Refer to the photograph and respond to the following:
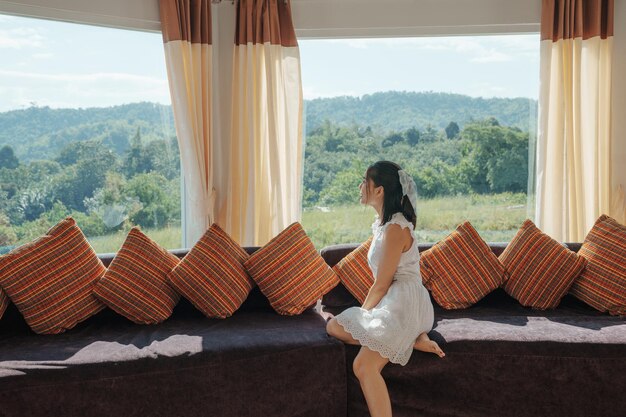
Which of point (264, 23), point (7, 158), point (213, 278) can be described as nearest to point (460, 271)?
point (213, 278)

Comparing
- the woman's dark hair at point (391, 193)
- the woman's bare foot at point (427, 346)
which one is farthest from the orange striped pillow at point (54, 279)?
the woman's bare foot at point (427, 346)

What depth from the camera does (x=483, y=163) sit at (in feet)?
17.6

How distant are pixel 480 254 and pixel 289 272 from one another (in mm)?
1128

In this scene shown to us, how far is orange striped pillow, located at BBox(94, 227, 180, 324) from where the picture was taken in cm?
363

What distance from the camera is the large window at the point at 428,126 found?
5246 mm

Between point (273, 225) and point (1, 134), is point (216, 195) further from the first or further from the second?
point (1, 134)

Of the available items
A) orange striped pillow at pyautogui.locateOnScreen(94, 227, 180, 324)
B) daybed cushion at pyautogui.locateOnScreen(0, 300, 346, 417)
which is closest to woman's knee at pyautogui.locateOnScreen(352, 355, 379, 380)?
daybed cushion at pyautogui.locateOnScreen(0, 300, 346, 417)

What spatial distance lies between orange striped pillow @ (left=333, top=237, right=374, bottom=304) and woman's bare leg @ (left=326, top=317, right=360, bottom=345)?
1.70 ft

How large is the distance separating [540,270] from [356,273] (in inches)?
41.5

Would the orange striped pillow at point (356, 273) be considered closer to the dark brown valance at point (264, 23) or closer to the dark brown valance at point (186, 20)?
the dark brown valance at point (264, 23)

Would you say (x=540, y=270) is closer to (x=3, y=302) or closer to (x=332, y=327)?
(x=332, y=327)

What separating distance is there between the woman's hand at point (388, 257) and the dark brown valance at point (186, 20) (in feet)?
7.40

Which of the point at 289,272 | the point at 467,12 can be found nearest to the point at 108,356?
the point at 289,272

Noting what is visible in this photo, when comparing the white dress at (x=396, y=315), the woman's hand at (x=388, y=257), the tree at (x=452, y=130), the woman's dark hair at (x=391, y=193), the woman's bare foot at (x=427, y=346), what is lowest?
the woman's bare foot at (x=427, y=346)
